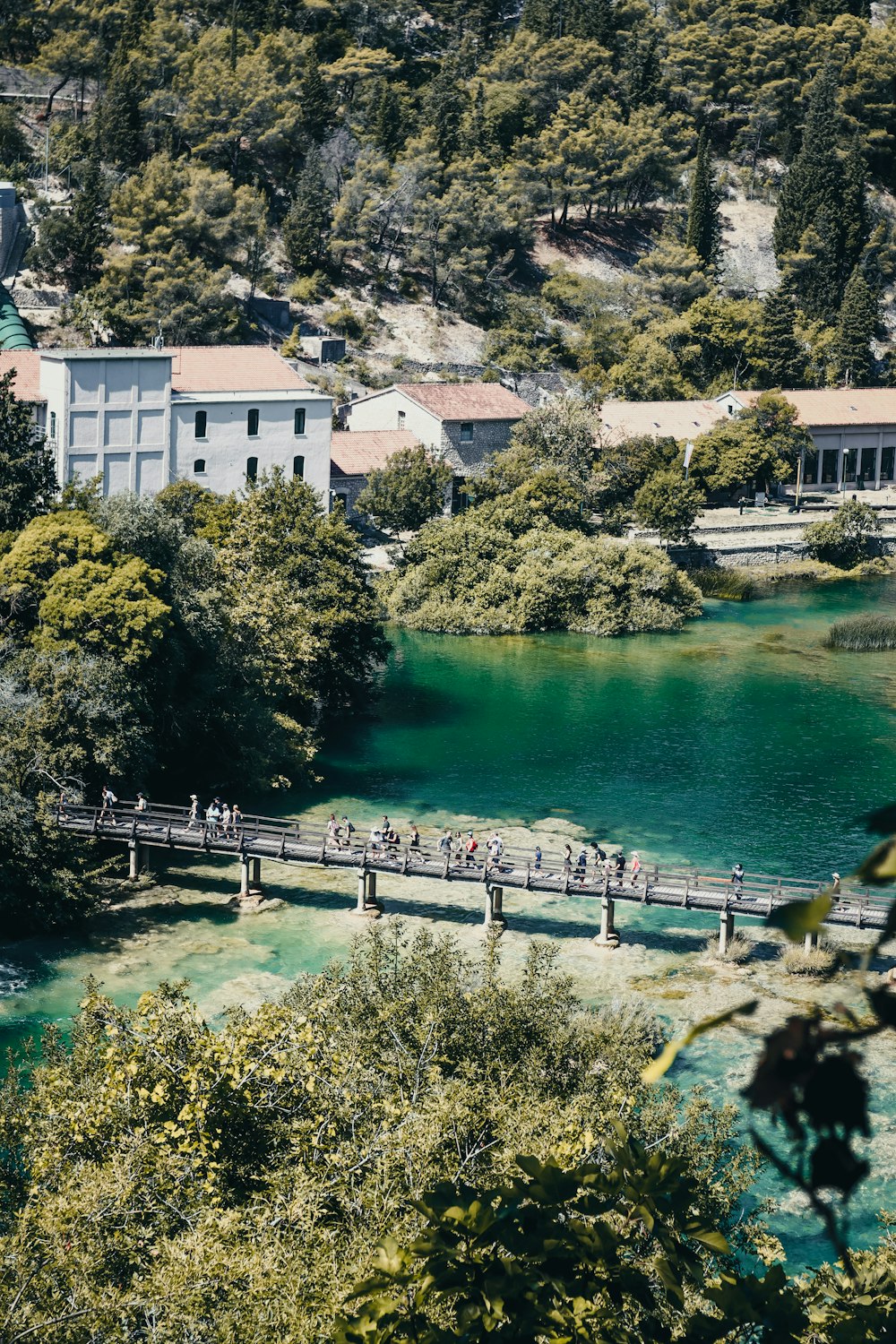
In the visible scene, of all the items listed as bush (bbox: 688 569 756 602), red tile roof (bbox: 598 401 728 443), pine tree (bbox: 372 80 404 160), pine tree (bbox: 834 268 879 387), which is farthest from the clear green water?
pine tree (bbox: 372 80 404 160)

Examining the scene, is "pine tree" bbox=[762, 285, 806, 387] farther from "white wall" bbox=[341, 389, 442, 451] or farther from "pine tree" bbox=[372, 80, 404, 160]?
"pine tree" bbox=[372, 80, 404, 160]

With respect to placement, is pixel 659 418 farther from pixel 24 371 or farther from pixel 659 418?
pixel 24 371

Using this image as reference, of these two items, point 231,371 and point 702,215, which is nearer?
point 231,371

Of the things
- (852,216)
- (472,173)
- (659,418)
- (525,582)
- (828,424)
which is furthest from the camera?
(852,216)

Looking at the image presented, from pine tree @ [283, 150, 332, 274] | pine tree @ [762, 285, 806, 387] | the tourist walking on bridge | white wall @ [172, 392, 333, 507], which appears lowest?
the tourist walking on bridge

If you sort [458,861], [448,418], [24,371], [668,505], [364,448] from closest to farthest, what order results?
[458,861] → [24,371] → [364,448] → [668,505] → [448,418]

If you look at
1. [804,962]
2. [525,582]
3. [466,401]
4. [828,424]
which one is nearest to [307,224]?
[466,401]

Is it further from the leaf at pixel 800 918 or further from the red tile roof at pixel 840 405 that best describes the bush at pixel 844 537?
the leaf at pixel 800 918
